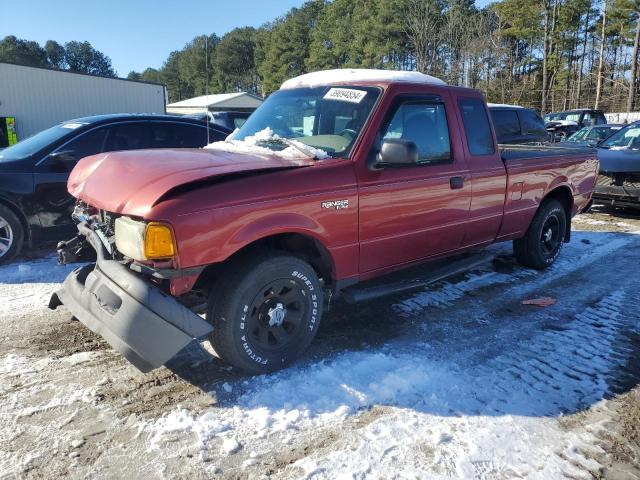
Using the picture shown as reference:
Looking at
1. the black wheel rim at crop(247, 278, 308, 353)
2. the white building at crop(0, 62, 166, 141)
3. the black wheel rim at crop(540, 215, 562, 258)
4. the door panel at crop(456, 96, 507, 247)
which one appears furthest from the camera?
the white building at crop(0, 62, 166, 141)

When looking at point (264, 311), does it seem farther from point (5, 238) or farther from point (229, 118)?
point (229, 118)

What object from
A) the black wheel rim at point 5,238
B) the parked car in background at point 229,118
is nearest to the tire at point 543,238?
the black wheel rim at point 5,238

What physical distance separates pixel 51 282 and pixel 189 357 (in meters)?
2.47

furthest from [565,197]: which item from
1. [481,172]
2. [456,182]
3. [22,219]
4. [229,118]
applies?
[229,118]

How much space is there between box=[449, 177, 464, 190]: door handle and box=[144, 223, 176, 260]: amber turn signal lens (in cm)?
255

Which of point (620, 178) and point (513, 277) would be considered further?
point (620, 178)

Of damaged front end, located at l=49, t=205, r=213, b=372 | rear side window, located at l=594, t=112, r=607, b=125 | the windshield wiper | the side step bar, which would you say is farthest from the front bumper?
rear side window, located at l=594, t=112, r=607, b=125

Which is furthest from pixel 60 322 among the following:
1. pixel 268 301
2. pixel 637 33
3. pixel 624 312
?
pixel 637 33

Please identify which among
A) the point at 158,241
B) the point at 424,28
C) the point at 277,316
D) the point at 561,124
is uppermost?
the point at 424,28

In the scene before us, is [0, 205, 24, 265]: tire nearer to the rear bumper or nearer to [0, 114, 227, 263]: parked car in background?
[0, 114, 227, 263]: parked car in background

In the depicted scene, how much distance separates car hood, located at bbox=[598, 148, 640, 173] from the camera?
8516 mm

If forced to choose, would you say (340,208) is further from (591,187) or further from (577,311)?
(591,187)

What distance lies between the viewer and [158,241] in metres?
2.83

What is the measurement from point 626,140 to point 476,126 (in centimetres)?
674
